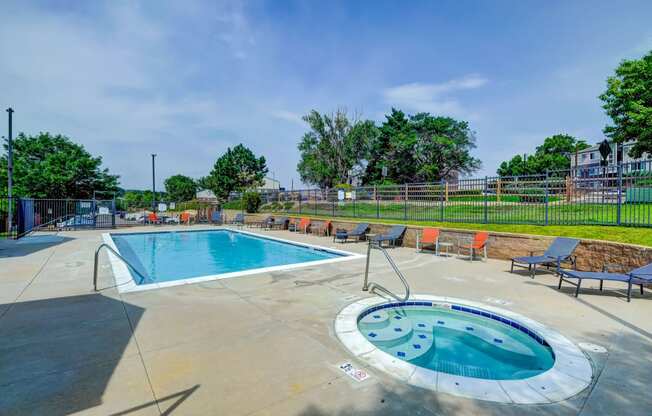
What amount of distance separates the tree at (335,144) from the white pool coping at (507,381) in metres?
44.8

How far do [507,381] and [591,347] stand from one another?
4.92 feet

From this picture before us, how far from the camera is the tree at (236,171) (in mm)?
48156

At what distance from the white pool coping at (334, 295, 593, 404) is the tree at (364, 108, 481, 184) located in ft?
146

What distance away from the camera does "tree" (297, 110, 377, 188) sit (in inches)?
1893

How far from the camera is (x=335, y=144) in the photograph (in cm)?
4878

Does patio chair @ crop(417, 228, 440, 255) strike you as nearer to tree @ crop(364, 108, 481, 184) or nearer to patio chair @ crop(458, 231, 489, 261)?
patio chair @ crop(458, 231, 489, 261)

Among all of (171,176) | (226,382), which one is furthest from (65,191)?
(171,176)

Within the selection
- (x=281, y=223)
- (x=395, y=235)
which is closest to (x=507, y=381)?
(x=395, y=235)

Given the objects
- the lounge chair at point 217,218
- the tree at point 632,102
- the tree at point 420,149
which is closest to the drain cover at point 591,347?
the lounge chair at point 217,218

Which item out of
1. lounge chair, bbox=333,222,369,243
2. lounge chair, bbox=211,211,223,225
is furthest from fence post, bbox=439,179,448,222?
lounge chair, bbox=211,211,223,225

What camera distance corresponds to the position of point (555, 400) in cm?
258

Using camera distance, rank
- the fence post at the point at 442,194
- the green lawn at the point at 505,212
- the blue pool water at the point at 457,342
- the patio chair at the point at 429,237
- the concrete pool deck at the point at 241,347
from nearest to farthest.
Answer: the concrete pool deck at the point at 241,347 < the blue pool water at the point at 457,342 < the green lawn at the point at 505,212 < the patio chair at the point at 429,237 < the fence post at the point at 442,194

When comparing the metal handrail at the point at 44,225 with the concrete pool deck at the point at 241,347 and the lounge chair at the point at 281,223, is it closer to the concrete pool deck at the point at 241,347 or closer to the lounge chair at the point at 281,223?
the concrete pool deck at the point at 241,347

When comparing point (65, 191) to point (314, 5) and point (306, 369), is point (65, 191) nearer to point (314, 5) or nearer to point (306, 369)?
point (314, 5)
